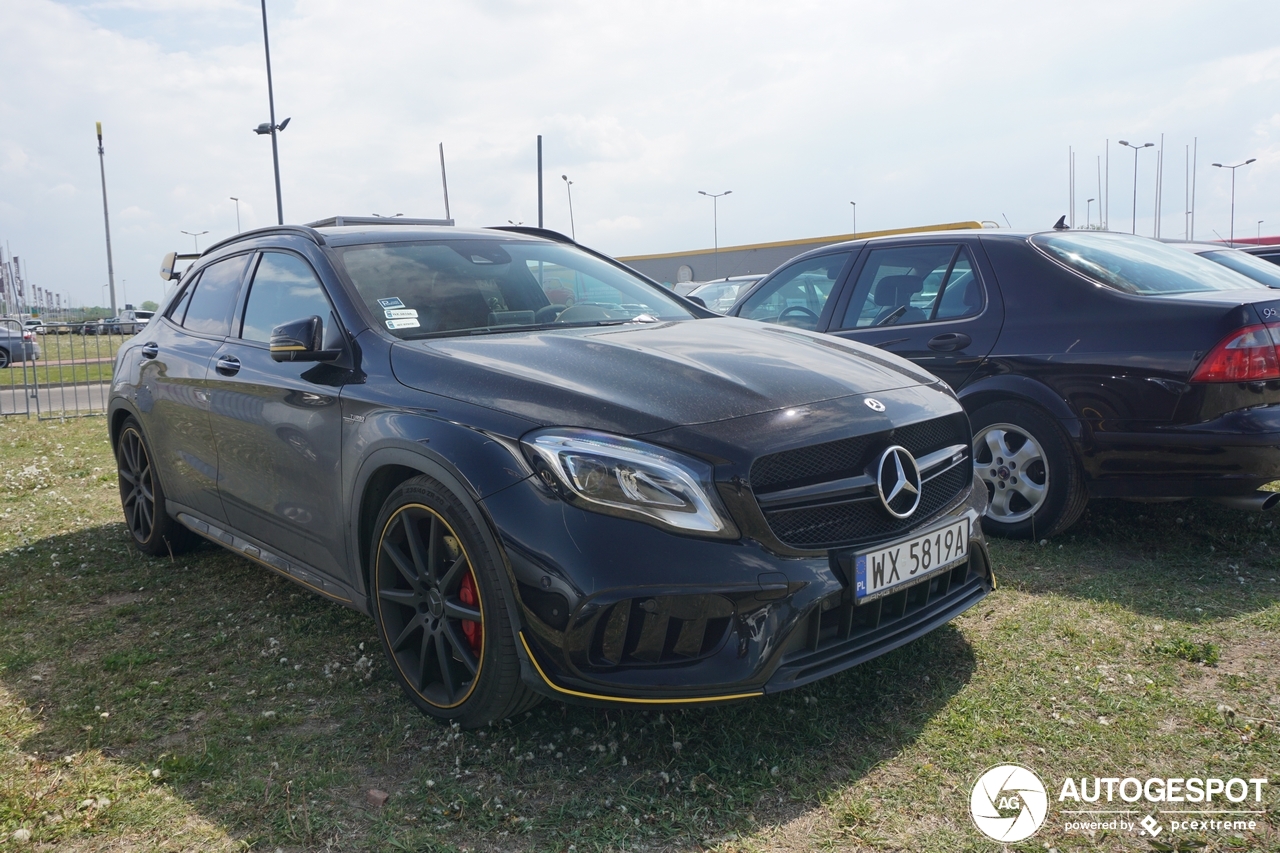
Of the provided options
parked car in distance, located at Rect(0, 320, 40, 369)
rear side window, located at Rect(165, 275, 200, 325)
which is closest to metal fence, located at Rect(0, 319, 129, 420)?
parked car in distance, located at Rect(0, 320, 40, 369)

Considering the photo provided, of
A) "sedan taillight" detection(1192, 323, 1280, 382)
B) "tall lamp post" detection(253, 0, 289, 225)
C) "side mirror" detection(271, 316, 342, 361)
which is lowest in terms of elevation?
"sedan taillight" detection(1192, 323, 1280, 382)

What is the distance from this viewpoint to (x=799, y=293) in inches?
248

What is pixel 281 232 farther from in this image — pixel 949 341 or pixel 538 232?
pixel 949 341

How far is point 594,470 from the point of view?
271cm

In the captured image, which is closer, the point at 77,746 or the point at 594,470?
the point at 594,470

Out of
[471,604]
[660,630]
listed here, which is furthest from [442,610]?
[660,630]

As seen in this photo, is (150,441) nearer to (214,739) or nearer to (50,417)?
(214,739)

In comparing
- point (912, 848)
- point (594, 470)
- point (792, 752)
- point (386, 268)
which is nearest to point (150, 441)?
point (386, 268)

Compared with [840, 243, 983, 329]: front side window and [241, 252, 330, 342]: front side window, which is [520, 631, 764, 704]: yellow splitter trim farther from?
[840, 243, 983, 329]: front side window

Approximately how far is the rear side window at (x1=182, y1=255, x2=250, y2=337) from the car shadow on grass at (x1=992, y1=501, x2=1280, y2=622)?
380 cm

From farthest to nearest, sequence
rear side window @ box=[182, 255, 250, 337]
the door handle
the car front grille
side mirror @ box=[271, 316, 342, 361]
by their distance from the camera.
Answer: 1. the door handle
2. rear side window @ box=[182, 255, 250, 337]
3. side mirror @ box=[271, 316, 342, 361]
4. the car front grille

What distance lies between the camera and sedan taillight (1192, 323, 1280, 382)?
4.24 meters

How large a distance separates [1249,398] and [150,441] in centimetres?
532

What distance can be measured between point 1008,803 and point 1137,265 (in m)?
3.43
